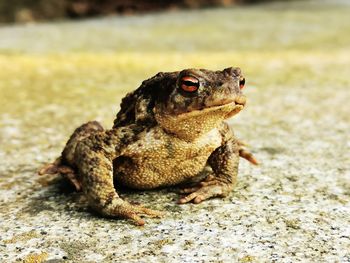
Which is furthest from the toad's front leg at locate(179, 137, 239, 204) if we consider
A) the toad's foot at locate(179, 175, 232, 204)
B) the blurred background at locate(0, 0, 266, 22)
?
the blurred background at locate(0, 0, 266, 22)

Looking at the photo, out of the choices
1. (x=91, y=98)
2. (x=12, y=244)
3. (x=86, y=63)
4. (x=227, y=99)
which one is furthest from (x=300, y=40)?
(x=12, y=244)

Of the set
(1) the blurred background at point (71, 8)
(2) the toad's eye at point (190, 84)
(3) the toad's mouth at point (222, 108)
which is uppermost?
(1) the blurred background at point (71, 8)

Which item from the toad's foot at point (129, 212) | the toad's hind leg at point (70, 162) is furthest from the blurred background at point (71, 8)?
the toad's foot at point (129, 212)

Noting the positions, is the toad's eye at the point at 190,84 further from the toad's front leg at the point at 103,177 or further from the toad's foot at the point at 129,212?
the toad's foot at the point at 129,212

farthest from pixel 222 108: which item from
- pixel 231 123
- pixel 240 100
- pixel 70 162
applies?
pixel 231 123

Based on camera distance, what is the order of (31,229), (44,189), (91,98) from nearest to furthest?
(31,229) → (44,189) → (91,98)

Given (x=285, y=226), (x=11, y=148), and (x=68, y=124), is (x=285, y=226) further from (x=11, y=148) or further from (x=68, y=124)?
(x=68, y=124)

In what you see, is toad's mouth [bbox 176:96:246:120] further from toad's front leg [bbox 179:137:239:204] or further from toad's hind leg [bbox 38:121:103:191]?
toad's hind leg [bbox 38:121:103:191]
